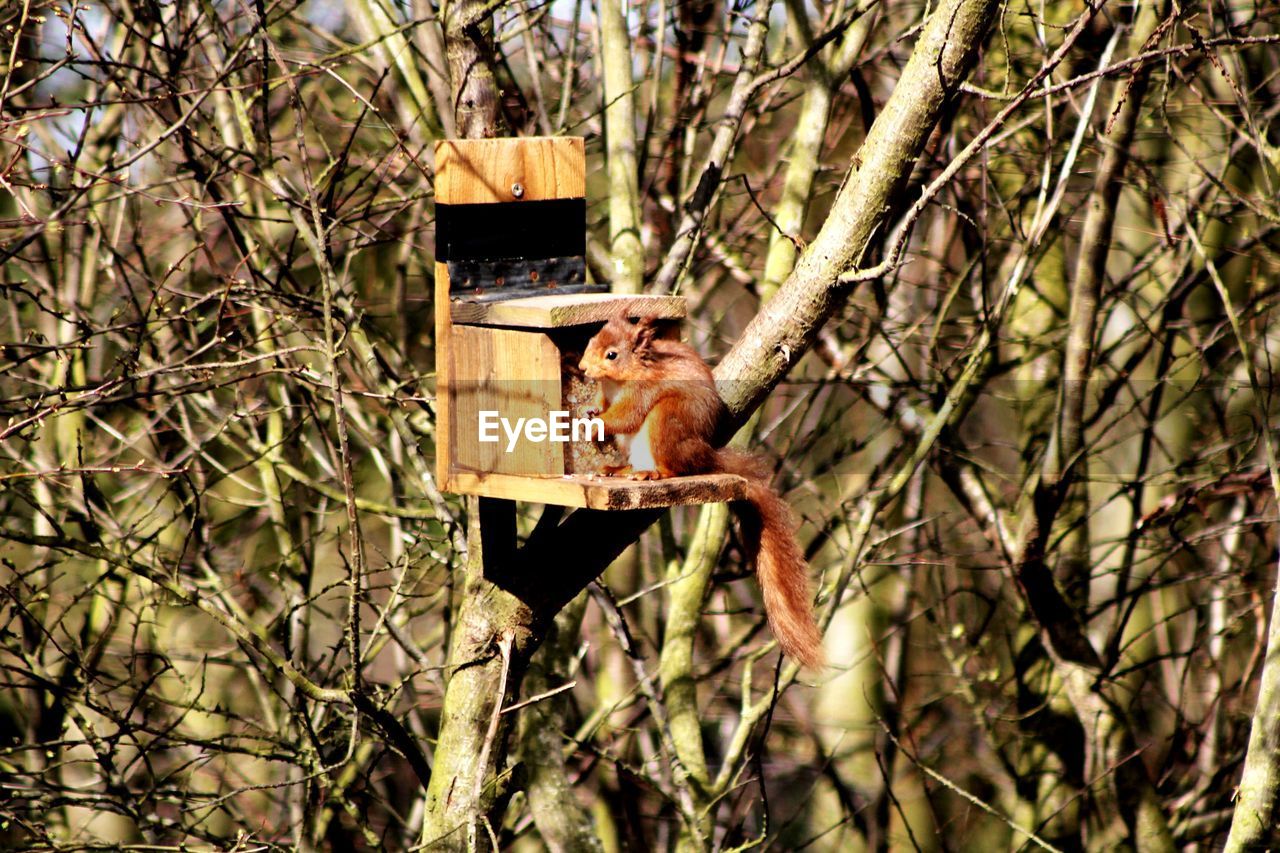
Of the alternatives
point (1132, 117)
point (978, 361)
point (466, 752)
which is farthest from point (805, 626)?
point (1132, 117)

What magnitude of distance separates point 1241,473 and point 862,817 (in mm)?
2662

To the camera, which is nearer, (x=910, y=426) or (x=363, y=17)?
(x=363, y=17)

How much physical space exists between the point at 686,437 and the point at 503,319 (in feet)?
1.59

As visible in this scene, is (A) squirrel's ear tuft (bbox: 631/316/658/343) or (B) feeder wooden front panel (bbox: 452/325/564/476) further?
(B) feeder wooden front panel (bbox: 452/325/564/476)

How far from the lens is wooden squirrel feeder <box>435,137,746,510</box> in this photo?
2.72m

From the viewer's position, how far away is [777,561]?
8.93ft

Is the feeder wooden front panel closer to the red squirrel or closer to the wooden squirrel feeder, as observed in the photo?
the wooden squirrel feeder

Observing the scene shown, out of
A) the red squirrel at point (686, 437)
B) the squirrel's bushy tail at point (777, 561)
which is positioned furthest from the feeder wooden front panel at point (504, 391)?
the squirrel's bushy tail at point (777, 561)

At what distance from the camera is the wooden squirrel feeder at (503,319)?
2725mm

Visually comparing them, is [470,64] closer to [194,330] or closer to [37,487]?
[194,330]

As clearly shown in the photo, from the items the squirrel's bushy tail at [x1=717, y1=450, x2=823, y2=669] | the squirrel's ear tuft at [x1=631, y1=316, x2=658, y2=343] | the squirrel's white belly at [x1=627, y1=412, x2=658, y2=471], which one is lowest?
the squirrel's bushy tail at [x1=717, y1=450, x2=823, y2=669]

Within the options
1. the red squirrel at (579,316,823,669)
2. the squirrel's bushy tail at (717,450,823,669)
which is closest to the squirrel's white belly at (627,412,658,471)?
the red squirrel at (579,316,823,669)

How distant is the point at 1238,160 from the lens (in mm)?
5383

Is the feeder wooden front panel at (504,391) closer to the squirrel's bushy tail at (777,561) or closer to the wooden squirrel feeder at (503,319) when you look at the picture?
the wooden squirrel feeder at (503,319)
